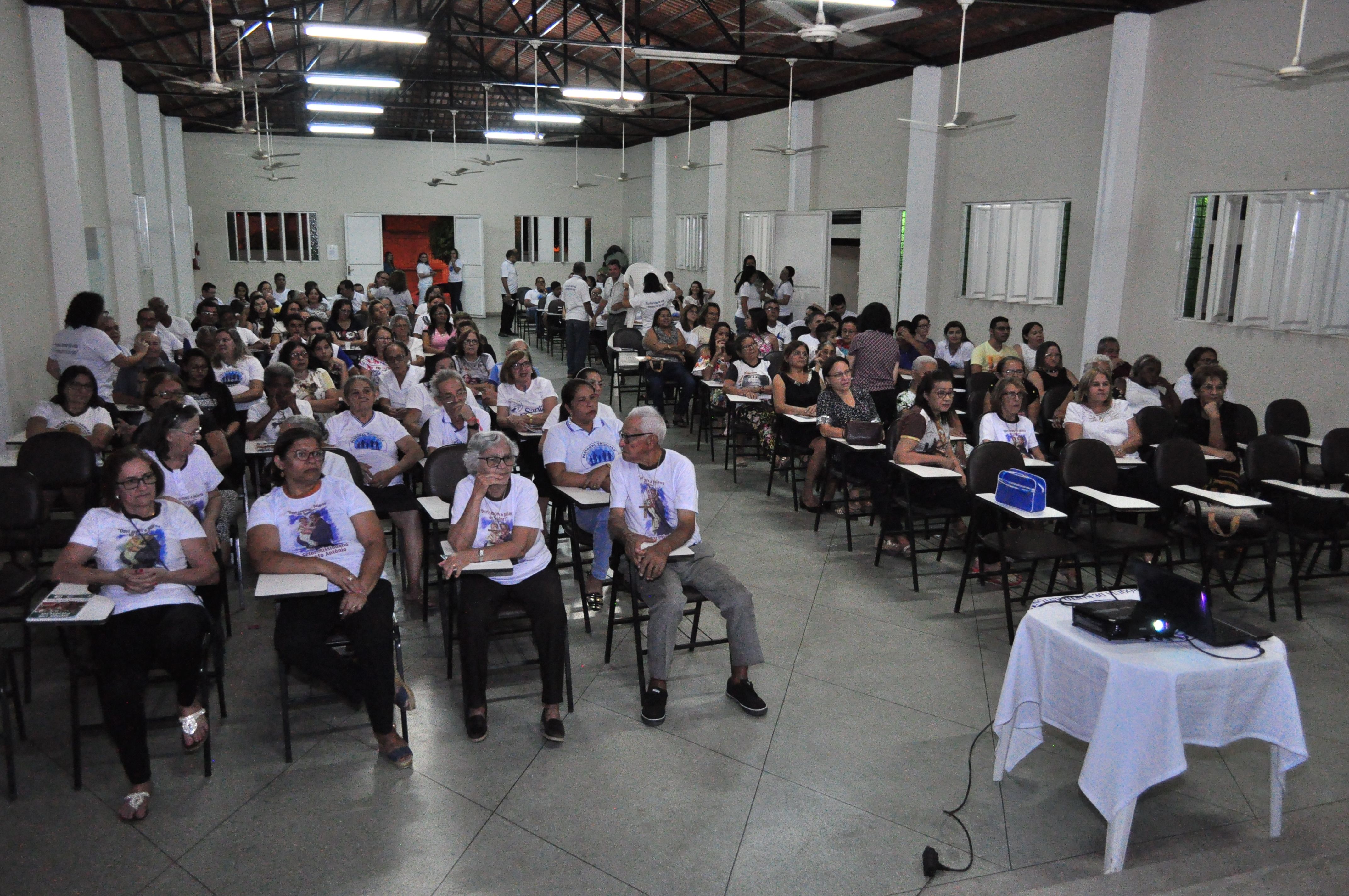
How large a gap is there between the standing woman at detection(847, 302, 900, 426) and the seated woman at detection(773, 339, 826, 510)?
2.40ft

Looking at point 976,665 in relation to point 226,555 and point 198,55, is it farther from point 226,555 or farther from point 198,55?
point 198,55

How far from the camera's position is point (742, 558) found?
231 inches

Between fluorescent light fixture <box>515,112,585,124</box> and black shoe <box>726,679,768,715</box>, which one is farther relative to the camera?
fluorescent light fixture <box>515,112,585,124</box>

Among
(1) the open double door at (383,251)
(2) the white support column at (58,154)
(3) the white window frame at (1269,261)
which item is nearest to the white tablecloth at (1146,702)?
(3) the white window frame at (1269,261)

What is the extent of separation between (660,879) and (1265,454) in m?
4.58

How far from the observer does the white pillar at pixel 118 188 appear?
11.6 metres

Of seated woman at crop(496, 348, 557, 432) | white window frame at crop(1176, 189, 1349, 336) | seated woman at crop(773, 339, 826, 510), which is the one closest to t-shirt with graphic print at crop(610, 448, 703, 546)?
seated woman at crop(496, 348, 557, 432)

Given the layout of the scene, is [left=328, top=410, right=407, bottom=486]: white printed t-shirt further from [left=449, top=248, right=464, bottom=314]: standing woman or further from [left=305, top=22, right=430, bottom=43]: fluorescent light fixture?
[left=449, top=248, right=464, bottom=314]: standing woman

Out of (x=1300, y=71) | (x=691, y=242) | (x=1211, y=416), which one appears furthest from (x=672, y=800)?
(x=691, y=242)

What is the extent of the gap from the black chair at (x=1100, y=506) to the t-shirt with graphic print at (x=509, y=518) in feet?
9.13

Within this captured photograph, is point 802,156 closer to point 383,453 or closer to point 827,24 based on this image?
point 827,24

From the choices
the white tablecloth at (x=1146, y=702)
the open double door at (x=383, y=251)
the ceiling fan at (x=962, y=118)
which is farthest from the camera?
the open double door at (x=383, y=251)

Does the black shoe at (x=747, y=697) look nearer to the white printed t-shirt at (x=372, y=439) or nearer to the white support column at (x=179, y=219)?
the white printed t-shirt at (x=372, y=439)

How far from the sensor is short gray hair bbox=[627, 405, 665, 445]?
13.6ft
